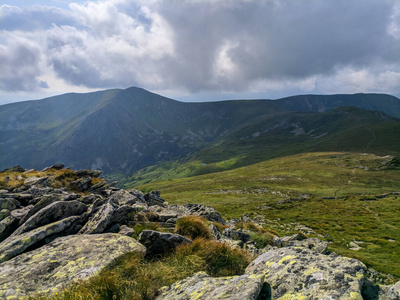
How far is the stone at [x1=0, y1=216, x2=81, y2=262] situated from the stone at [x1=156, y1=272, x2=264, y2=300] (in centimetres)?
820

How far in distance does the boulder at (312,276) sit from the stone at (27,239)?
11.1 m

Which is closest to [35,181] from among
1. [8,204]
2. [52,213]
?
[8,204]

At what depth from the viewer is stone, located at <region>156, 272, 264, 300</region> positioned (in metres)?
5.51

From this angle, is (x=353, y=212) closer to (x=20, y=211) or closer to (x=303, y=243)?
(x=303, y=243)

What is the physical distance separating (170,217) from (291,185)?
96131 millimetres

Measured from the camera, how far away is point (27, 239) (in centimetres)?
1067

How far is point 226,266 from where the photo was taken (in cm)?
908

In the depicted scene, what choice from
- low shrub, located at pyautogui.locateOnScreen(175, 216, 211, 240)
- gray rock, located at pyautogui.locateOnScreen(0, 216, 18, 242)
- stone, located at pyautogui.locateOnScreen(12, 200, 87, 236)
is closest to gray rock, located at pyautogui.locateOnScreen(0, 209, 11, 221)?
gray rock, located at pyautogui.locateOnScreen(0, 216, 18, 242)

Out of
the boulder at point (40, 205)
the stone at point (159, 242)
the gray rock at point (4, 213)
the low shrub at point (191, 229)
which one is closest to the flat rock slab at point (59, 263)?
the stone at point (159, 242)

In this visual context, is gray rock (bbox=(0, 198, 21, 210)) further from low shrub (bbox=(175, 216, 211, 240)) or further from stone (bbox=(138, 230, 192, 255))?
low shrub (bbox=(175, 216, 211, 240))

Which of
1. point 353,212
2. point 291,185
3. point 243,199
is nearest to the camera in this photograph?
point 353,212

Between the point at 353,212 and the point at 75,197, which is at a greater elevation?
the point at 75,197

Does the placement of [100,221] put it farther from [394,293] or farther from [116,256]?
[394,293]

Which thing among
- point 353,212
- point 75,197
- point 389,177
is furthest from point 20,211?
point 389,177
